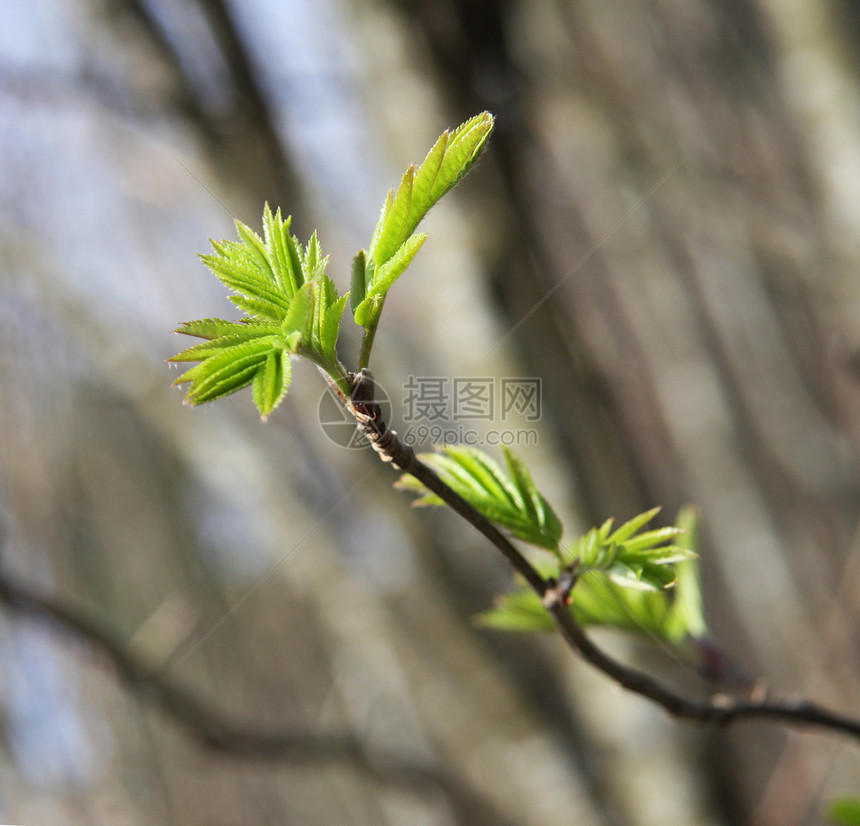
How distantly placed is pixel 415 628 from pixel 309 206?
2.02 feet

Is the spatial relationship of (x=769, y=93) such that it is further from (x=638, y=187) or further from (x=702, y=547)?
(x=702, y=547)

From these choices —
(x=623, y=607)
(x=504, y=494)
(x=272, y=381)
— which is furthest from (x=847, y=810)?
(x=272, y=381)

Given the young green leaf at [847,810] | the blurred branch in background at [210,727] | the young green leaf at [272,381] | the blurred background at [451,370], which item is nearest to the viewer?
the young green leaf at [272,381]

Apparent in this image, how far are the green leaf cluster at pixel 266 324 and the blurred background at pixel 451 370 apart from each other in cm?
56

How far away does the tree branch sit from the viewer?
25 cm

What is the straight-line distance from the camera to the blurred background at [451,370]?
0.86 m

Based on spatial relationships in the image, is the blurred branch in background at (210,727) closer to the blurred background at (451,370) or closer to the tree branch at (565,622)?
the blurred background at (451,370)

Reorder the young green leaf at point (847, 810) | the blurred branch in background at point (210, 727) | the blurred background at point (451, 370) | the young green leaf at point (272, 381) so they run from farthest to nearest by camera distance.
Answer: the blurred background at point (451, 370), the blurred branch in background at point (210, 727), the young green leaf at point (847, 810), the young green leaf at point (272, 381)

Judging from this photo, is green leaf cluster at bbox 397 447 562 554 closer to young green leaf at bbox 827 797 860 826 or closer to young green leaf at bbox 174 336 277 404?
young green leaf at bbox 174 336 277 404

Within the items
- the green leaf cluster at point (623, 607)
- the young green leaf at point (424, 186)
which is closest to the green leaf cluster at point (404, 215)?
the young green leaf at point (424, 186)

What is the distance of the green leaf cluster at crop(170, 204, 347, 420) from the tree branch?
24 millimetres

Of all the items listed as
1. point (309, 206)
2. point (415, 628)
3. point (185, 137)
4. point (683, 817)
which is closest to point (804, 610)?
point (683, 817)

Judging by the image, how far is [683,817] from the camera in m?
0.87

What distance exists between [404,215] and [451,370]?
2.15 feet
